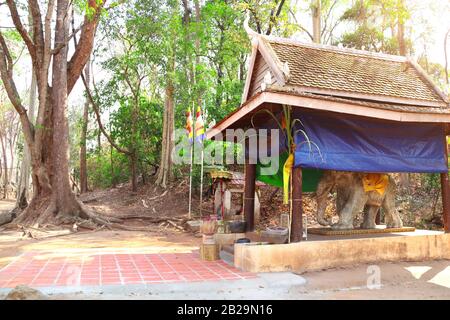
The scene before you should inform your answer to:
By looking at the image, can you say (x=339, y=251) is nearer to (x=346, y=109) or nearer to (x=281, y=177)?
(x=281, y=177)

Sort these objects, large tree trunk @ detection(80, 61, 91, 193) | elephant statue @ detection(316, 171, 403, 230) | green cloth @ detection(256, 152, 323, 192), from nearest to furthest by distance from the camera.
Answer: elephant statue @ detection(316, 171, 403, 230) < green cloth @ detection(256, 152, 323, 192) < large tree trunk @ detection(80, 61, 91, 193)

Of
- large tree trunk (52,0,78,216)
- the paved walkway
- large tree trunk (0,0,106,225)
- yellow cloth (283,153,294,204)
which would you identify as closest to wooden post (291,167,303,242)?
yellow cloth (283,153,294,204)

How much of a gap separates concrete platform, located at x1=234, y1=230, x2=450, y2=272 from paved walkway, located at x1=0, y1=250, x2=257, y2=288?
0.98 ft

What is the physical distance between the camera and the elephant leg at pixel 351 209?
749cm

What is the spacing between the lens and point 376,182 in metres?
7.70

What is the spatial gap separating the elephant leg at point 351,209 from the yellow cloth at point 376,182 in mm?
166

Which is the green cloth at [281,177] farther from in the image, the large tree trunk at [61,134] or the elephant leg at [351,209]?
the large tree trunk at [61,134]

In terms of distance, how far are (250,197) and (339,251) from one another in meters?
2.21

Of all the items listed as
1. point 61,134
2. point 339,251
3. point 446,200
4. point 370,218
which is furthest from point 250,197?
point 61,134

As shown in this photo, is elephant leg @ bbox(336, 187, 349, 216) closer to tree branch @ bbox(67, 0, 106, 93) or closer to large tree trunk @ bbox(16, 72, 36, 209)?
tree branch @ bbox(67, 0, 106, 93)

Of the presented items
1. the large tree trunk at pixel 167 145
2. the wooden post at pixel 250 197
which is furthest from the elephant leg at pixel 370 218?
the large tree trunk at pixel 167 145

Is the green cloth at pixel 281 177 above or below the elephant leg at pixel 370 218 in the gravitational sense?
above

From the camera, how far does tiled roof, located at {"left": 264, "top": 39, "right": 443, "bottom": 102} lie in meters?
7.04

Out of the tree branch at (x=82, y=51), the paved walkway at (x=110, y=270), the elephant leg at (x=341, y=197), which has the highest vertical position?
the tree branch at (x=82, y=51)
